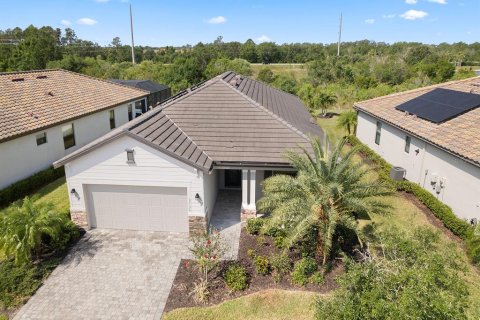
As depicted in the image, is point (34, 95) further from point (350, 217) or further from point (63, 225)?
point (350, 217)

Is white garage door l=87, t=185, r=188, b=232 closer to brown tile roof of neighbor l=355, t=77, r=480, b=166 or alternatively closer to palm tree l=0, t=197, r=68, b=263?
palm tree l=0, t=197, r=68, b=263

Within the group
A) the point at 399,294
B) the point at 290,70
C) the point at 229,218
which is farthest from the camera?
the point at 290,70

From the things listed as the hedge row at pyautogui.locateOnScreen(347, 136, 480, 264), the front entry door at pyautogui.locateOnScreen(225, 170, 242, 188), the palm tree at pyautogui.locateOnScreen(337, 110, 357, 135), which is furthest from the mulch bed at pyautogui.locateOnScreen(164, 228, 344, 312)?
the palm tree at pyautogui.locateOnScreen(337, 110, 357, 135)

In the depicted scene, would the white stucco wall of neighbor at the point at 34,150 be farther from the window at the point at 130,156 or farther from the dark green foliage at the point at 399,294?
the dark green foliage at the point at 399,294

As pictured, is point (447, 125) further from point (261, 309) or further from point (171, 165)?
point (171, 165)

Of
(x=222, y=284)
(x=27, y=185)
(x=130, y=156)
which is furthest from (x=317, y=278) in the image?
(x=27, y=185)
